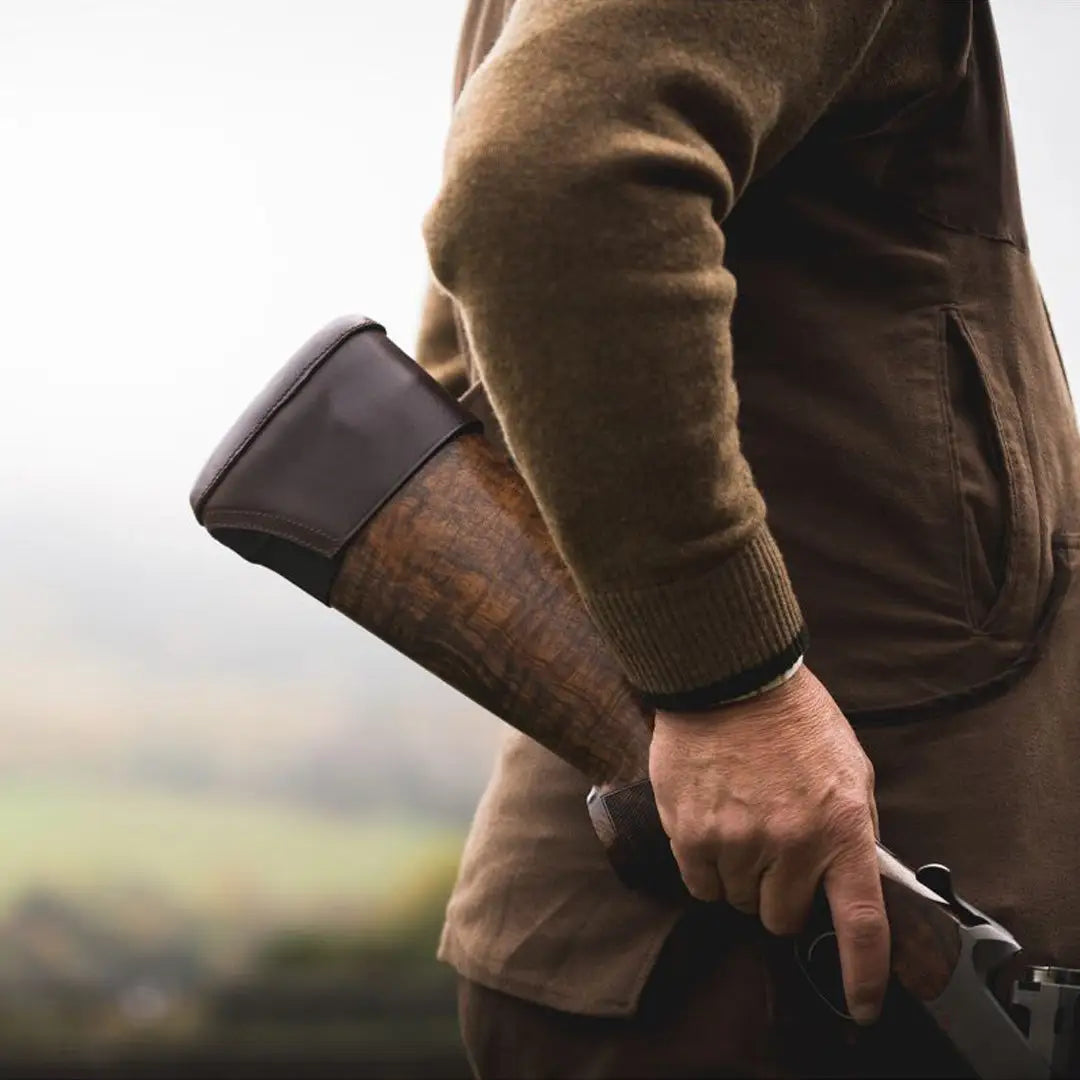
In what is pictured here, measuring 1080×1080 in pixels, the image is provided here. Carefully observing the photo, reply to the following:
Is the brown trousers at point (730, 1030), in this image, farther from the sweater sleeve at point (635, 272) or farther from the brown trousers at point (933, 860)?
the sweater sleeve at point (635, 272)

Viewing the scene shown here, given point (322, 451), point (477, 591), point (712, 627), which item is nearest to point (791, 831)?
point (712, 627)

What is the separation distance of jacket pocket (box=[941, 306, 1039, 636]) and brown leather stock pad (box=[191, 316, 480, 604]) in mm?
Answer: 306

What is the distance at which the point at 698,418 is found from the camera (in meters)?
0.71

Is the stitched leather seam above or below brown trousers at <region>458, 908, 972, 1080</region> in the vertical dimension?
above

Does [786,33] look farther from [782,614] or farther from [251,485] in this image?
[251,485]

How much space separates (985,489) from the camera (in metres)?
0.88

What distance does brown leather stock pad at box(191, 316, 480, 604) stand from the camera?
861 millimetres

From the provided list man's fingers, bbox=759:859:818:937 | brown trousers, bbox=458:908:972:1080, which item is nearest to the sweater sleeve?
man's fingers, bbox=759:859:818:937

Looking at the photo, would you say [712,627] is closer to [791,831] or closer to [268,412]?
[791,831]

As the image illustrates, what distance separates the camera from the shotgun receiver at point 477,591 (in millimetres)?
795

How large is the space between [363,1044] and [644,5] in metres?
3.08

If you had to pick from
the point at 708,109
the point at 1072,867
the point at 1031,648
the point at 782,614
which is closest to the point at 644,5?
the point at 708,109

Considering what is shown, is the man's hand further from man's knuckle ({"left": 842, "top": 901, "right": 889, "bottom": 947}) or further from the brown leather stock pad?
the brown leather stock pad

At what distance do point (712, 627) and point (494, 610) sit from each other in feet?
0.50
